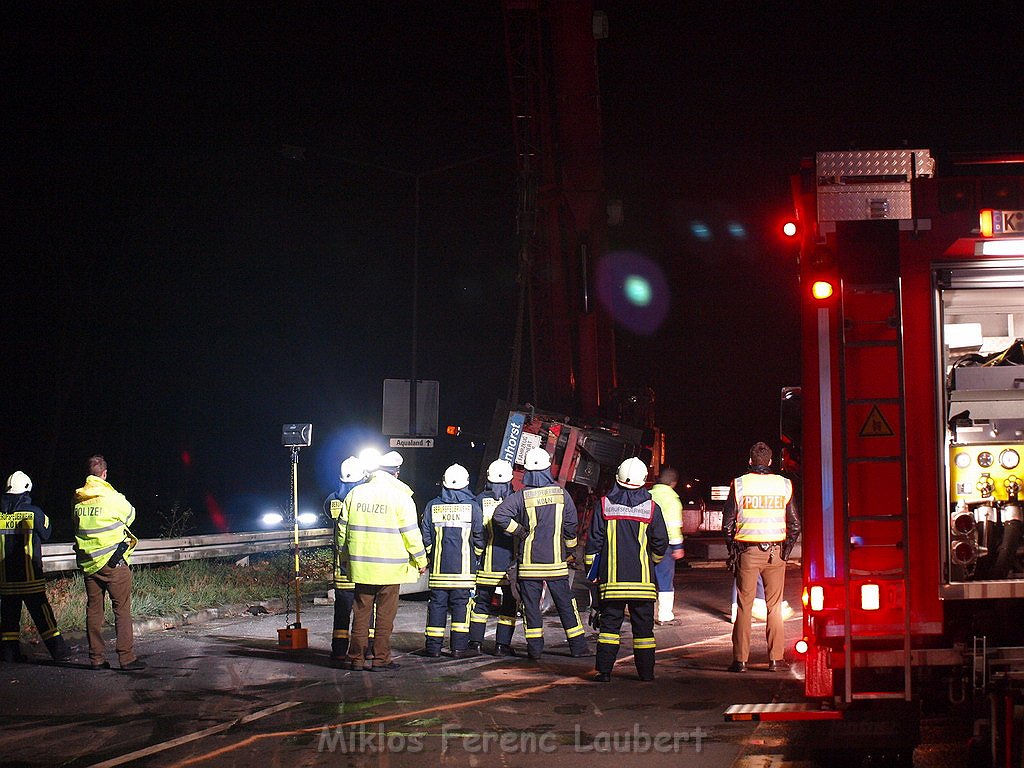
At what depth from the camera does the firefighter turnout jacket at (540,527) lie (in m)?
10.4

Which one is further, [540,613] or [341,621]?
[341,621]

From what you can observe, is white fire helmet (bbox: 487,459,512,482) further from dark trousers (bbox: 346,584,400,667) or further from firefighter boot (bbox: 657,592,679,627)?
firefighter boot (bbox: 657,592,679,627)

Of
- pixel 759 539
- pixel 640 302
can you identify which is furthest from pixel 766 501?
pixel 640 302

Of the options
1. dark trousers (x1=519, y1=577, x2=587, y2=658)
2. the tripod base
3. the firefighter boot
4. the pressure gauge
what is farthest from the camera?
the firefighter boot

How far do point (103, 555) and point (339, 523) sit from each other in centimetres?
207

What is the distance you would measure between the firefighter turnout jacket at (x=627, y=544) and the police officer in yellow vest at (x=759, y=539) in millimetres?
673

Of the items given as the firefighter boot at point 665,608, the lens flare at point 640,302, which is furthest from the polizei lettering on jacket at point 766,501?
the lens flare at point 640,302

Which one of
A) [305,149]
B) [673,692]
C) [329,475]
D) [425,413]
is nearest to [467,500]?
[673,692]

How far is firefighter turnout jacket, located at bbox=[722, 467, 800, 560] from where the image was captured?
31.2ft

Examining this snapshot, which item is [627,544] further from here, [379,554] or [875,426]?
[875,426]

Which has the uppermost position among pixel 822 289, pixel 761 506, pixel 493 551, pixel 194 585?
pixel 822 289

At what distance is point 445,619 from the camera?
10797mm

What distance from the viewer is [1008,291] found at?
6121mm

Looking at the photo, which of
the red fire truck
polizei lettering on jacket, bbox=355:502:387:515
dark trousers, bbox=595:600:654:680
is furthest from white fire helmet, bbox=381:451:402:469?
the red fire truck
